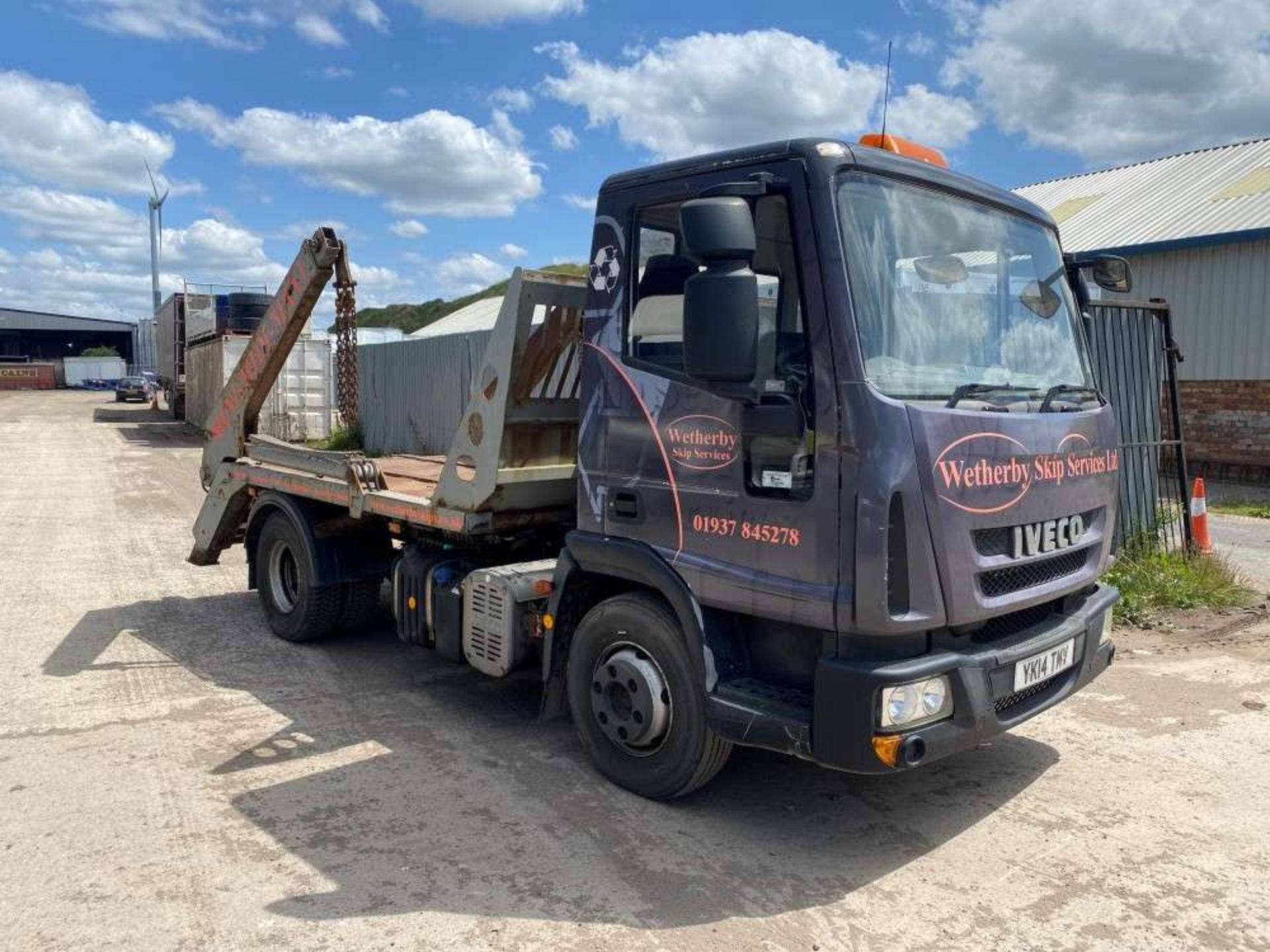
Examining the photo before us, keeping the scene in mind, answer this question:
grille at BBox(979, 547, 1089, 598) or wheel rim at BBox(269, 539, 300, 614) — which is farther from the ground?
grille at BBox(979, 547, 1089, 598)

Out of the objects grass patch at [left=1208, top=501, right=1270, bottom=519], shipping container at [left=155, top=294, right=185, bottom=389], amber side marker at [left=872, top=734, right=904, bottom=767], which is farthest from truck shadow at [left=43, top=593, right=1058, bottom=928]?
shipping container at [left=155, top=294, right=185, bottom=389]

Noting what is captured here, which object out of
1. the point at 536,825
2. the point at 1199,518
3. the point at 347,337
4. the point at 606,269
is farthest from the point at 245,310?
the point at 536,825

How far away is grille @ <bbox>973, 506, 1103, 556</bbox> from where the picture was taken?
3.57 m

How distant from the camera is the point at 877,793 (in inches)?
174

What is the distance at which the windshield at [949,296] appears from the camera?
3.52 m

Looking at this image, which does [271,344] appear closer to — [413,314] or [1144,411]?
[1144,411]

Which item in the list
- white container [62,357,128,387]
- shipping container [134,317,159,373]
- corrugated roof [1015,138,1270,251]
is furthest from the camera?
white container [62,357,128,387]

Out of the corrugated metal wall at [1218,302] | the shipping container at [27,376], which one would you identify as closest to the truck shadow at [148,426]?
the corrugated metal wall at [1218,302]

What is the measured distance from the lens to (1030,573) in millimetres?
3852

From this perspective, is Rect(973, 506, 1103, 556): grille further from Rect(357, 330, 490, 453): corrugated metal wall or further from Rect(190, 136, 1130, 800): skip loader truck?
Rect(357, 330, 490, 453): corrugated metal wall

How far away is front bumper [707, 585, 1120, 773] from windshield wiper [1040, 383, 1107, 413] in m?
0.91

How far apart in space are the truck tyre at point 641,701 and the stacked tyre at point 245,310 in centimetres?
2350

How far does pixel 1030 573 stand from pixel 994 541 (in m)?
0.33

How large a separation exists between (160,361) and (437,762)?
36500mm
